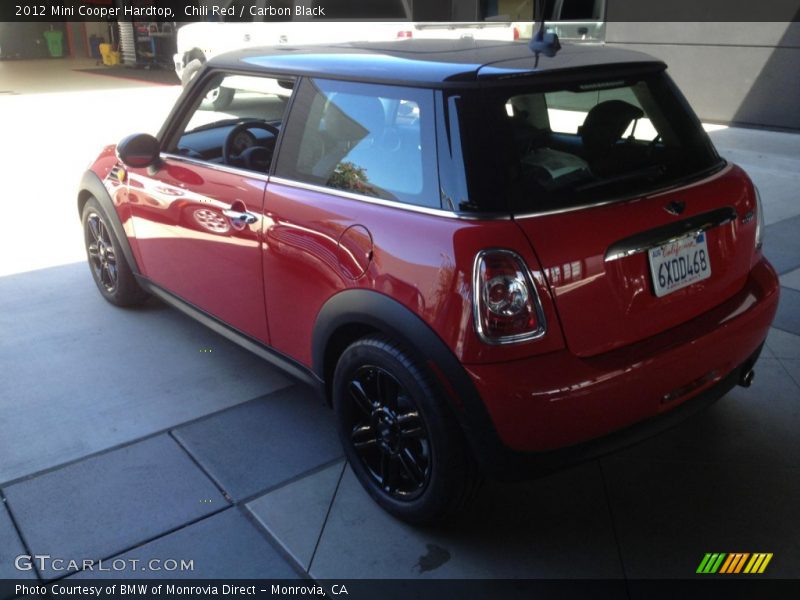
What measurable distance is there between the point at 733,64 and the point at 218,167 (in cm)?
856

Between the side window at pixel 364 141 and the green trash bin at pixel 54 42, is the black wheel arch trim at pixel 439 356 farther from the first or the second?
the green trash bin at pixel 54 42

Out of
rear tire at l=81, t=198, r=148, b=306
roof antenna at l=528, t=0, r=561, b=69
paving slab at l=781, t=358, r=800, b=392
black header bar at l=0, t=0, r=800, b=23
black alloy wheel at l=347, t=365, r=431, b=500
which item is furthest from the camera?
black header bar at l=0, t=0, r=800, b=23

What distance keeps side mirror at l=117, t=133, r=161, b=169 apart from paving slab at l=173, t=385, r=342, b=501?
1.27 meters

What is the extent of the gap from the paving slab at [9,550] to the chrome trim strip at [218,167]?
1.55 metres

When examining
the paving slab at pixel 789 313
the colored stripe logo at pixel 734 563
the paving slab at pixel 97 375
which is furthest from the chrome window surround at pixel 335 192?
the paving slab at pixel 789 313

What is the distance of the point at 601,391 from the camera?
88.6 inches

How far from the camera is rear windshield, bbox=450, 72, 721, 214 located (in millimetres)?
2326

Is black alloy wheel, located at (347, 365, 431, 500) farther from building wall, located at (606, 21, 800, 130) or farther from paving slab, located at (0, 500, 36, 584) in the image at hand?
building wall, located at (606, 21, 800, 130)

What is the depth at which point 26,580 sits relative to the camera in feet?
8.07

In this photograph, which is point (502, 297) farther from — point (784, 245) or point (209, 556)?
point (784, 245)

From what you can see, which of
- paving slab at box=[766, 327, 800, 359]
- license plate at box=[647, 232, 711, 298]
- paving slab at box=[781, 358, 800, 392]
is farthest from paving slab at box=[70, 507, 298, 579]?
paving slab at box=[766, 327, 800, 359]

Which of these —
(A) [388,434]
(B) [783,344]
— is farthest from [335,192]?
(B) [783,344]

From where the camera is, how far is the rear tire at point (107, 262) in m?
4.36

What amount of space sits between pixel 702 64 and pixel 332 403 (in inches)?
357
